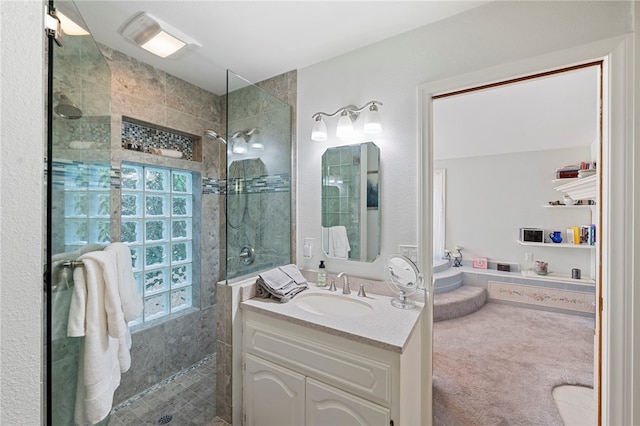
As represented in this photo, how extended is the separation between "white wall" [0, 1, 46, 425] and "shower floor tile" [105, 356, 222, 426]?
1.57m

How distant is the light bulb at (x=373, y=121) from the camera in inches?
64.6

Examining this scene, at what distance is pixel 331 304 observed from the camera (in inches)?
66.4

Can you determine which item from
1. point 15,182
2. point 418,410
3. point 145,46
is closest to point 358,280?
point 418,410

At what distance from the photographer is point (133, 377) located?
1.91 meters

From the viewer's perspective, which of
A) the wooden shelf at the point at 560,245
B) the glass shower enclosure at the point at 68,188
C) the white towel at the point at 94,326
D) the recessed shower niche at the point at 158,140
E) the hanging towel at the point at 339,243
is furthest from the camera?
the wooden shelf at the point at 560,245

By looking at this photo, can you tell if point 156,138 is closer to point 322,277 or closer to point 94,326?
point 94,326

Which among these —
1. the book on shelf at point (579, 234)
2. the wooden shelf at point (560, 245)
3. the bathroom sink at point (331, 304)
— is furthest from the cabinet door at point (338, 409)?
the book on shelf at point (579, 234)

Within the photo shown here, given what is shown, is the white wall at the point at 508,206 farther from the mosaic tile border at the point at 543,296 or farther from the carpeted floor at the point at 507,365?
the carpeted floor at the point at 507,365

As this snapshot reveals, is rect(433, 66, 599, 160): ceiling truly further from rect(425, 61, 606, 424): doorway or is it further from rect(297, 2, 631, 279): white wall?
rect(297, 2, 631, 279): white wall

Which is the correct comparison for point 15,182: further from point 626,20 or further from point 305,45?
point 626,20

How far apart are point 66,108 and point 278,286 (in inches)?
50.3

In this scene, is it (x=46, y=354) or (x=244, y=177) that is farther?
(x=244, y=177)

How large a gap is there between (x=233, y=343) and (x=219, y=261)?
1.14 metres

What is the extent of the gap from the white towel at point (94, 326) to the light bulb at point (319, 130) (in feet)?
4.52
